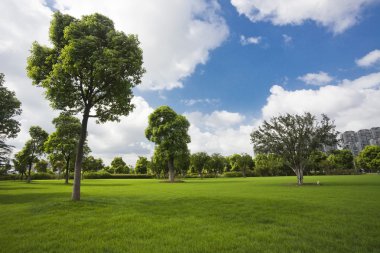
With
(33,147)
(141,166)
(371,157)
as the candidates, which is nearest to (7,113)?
(33,147)

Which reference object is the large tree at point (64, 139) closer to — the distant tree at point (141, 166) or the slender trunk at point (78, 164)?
the slender trunk at point (78, 164)

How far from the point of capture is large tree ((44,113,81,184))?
1976 inches

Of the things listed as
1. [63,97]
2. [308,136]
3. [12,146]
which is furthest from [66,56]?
[308,136]

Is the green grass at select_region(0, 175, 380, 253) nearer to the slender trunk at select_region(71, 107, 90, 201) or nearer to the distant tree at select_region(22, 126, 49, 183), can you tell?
the slender trunk at select_region(71, 107, 90, 201)

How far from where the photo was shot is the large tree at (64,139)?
5019 centimetres

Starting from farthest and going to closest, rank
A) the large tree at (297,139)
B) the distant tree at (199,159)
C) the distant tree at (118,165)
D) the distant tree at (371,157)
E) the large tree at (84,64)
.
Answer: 1. the distant tree at (118,165)
2. the distant tree at (371,157)
3. the distant tree at (199,159)
4. the large tree at (297,139)
5. the large tree at (84,64)

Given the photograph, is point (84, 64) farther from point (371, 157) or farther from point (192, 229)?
point (371, 157)

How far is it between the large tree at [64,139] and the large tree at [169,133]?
16987 millimetres

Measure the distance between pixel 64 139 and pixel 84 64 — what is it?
38157 millimetres

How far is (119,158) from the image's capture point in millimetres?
148125

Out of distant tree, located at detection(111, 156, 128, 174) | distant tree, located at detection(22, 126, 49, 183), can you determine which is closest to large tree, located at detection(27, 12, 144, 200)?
distant tree, located at detection(22, 126, 49, 183)

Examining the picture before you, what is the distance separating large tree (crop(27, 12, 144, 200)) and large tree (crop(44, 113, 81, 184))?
33369 millimetres

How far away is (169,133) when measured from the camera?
57.8 metres

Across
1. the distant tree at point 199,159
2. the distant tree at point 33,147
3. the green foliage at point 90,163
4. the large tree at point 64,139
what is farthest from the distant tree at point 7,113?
the distant tree at point 199,159
